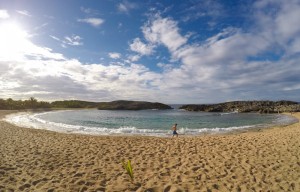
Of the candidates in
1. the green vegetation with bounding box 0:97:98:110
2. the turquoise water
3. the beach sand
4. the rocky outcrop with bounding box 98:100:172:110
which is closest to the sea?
the turquoise water

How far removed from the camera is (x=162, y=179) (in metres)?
7.50

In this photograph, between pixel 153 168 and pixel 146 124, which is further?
pixel 146 124

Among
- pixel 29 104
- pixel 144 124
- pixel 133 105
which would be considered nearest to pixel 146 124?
pixel 144 124

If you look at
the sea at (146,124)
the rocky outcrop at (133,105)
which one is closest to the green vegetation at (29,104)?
the rocky outcrop at (133,105)

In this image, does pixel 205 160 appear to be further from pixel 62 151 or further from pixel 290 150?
pixel 62 151

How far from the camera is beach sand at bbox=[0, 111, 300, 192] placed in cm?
689

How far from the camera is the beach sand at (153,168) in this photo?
6891 mm

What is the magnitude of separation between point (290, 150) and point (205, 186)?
250 inches

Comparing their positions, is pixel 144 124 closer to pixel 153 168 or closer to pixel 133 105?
pixel 153 168

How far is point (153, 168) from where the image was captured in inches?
342

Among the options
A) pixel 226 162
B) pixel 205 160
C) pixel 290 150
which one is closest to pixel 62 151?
pixel 205 160

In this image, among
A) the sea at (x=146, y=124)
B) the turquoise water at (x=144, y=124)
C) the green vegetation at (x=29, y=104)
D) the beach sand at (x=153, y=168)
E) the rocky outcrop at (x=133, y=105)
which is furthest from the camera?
the rocky outcrop at (x=133, y=105)

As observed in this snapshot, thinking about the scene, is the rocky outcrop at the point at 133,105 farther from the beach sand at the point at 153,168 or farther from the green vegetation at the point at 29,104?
the beach sand at the point at 153,168

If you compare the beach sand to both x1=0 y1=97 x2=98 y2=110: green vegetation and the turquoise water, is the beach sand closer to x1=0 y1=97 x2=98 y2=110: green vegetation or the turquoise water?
the turquoise water
